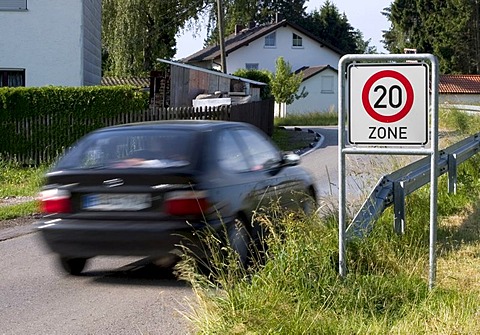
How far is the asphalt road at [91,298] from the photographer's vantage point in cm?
662

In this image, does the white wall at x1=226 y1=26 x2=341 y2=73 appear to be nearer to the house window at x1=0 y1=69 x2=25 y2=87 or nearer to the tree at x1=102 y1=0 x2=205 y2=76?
the tree at x1=102 y1=0 x2=205 y2=76

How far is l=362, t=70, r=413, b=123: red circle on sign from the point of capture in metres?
6.47

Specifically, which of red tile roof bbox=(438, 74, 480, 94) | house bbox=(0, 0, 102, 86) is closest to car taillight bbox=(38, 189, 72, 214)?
house bbox=(0, 0, 102, 86)

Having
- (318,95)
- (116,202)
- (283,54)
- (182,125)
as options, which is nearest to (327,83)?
(318,95)

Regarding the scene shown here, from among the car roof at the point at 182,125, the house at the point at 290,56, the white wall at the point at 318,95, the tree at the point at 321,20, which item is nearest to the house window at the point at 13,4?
the car roof at the point at 182,125

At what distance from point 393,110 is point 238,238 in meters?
2.20

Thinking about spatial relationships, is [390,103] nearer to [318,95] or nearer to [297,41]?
[318,95]

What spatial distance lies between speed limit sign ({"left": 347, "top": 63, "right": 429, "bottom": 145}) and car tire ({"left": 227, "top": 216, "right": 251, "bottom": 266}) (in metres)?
1.80

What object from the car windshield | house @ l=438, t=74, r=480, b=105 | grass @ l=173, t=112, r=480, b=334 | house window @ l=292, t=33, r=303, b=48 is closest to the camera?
grass @ l=173, t=112, r=480, b=334

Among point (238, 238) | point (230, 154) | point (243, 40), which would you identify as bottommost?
point (238, 238)

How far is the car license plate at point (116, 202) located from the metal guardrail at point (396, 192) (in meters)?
1.93

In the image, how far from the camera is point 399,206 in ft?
28.8

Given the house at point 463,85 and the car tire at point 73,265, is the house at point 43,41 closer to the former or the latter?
the car tire at point 73,265

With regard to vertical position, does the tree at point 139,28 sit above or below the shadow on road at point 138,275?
above
